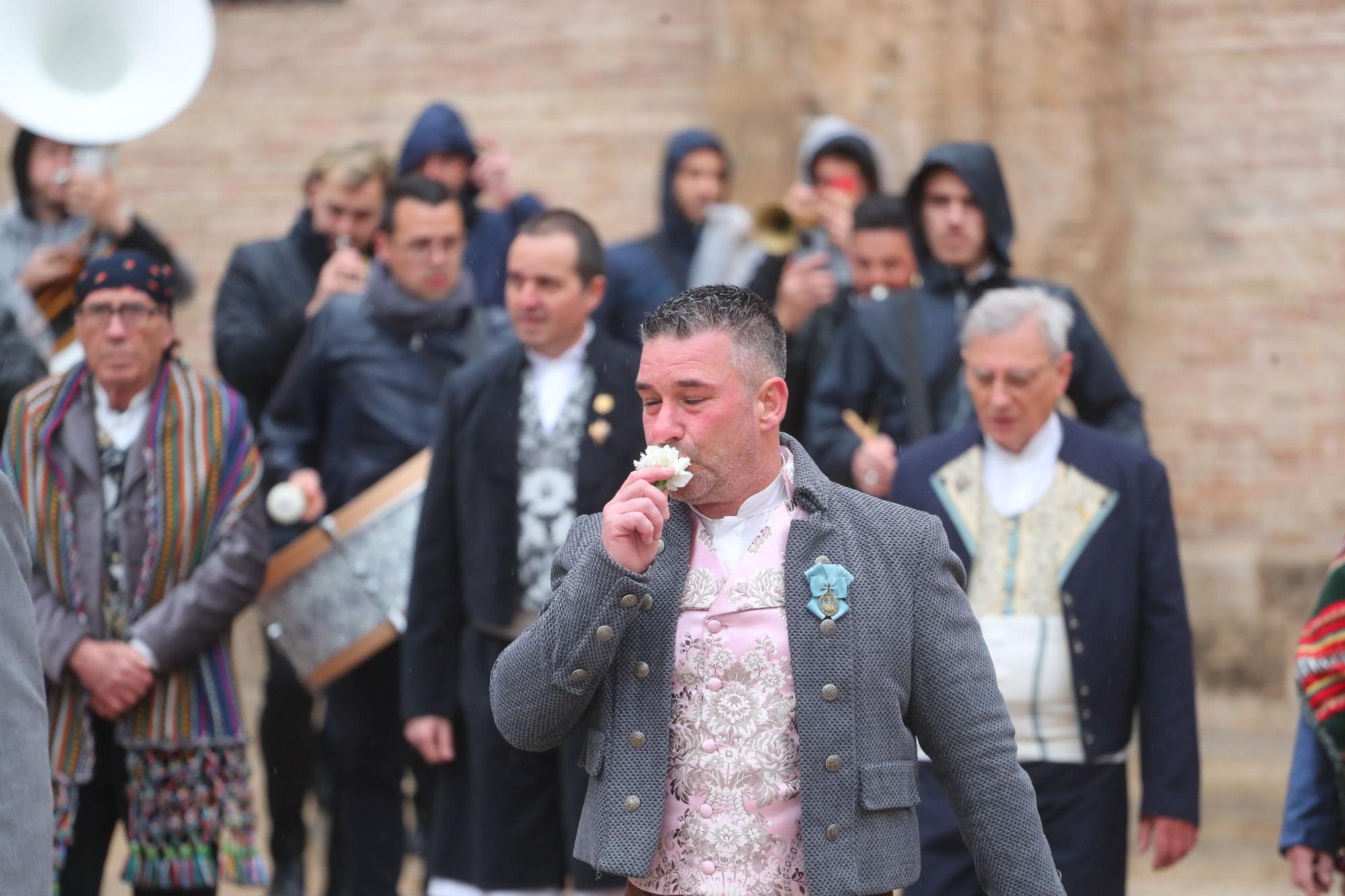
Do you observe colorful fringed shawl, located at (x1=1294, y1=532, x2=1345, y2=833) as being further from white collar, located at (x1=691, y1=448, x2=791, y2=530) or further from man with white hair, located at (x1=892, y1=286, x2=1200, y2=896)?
white collar, located at (x1=691, y1=448, x2=791, y2=530)

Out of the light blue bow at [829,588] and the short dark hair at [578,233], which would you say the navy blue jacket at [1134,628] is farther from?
the light blue bow at [829,588]

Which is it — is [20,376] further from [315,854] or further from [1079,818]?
[1079,818]

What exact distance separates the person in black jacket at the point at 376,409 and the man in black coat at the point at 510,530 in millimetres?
715

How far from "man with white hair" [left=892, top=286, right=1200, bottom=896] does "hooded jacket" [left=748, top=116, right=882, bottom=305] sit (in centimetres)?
209

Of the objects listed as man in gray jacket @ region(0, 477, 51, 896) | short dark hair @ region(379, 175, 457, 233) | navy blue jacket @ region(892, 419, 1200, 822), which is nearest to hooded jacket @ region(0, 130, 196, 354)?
short dark hair @ region(379, 175, 457, 233)

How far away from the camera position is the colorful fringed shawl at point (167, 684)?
579cm

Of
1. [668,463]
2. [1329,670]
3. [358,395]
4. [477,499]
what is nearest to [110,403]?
[358,395]

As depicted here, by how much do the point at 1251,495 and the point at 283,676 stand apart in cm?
464

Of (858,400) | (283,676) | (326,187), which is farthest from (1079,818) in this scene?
(326,187)

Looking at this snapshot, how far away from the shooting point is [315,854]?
28.1 ft

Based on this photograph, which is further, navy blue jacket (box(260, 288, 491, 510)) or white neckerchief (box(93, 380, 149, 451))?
navy blue jacket (box(260, 288, 491, 510))

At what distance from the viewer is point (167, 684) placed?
19.3 feet

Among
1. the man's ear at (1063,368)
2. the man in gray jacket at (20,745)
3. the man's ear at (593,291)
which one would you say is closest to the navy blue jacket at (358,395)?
the man's ear at (593,291)

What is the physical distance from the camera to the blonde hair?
7.70 metres
